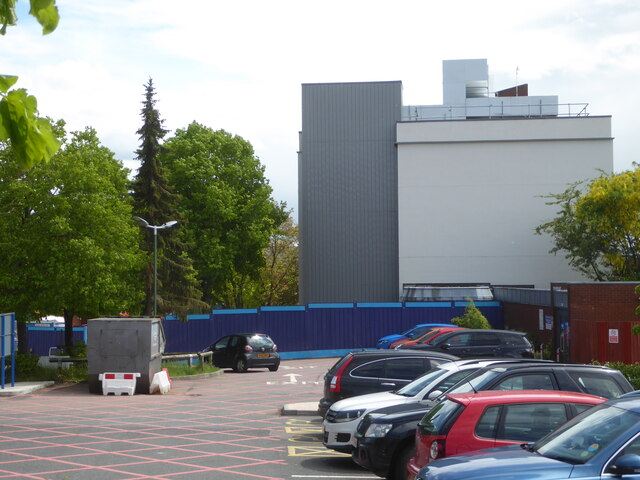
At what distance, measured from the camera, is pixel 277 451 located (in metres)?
14.3

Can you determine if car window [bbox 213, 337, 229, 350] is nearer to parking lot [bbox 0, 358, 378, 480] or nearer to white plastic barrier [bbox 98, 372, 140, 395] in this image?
parking lot [bbox 0, 358, 378, 480]

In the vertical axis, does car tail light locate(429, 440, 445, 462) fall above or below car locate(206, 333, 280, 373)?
above

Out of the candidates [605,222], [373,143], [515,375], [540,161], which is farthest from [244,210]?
[515,375]

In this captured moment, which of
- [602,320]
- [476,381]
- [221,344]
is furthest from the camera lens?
[221,344]

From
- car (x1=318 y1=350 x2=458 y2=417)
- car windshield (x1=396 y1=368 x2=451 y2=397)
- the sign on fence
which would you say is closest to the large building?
the sign on fence

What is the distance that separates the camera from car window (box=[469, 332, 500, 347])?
26.7 meters

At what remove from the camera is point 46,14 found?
3.62 metres

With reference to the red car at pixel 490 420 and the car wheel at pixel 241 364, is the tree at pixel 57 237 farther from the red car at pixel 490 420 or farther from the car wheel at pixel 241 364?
the red car at pixel 490 420

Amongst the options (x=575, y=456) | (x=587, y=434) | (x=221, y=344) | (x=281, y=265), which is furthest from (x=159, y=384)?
(x=281, y=265)

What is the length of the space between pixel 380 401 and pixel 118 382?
43.7ft

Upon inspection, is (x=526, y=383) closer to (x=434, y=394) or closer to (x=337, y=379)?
(x=434, y=394)

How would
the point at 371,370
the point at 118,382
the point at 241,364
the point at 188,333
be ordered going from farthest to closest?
1. the point at 188,333
2. the point at 241,364
3. the point at 118,382
4. the point at 371,370

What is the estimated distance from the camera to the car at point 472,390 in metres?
10.1

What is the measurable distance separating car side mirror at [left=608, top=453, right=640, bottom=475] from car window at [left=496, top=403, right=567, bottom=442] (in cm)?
283
